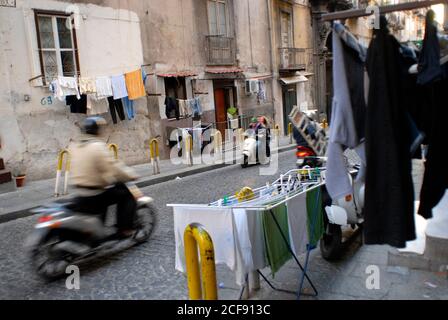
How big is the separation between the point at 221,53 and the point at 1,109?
974 centimetres

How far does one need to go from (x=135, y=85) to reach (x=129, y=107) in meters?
0.74

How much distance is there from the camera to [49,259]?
4.61 metres

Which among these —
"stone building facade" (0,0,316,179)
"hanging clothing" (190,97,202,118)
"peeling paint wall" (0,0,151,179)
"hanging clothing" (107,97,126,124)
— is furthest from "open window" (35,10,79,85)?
"hanging clothing" (190,97,202,118)

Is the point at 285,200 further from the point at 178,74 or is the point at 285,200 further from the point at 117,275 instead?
the point at 178,74

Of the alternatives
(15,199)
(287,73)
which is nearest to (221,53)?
(287,73)

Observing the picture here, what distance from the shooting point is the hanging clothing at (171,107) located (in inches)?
570

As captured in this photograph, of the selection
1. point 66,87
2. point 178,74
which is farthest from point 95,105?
point 178,74

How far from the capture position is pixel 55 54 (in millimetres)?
11398

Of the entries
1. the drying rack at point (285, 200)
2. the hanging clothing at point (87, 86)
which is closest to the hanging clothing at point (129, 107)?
the hanging clothing at point (87, 86)

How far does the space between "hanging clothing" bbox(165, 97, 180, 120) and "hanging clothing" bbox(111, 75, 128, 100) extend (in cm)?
219

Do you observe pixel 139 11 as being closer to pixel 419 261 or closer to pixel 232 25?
pixel 232 25

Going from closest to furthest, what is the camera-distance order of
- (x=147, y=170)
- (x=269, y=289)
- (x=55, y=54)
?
1. (x=269, y=289)
2. (x=55, y=54)
3. (x=147, y=170)

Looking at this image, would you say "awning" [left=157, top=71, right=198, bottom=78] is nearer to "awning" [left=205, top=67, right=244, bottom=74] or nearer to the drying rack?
"awning" [left=205, top=67, right=244, bottom=74]

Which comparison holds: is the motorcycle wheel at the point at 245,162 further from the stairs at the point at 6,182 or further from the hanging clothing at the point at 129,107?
the stairs at the point at 6,182
